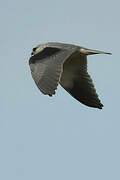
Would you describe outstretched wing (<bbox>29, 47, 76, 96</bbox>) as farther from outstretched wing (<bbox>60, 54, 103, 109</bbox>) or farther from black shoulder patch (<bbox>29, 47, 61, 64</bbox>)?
outstretched wing (<bbox>60, 54, 103, 109</bbox>)

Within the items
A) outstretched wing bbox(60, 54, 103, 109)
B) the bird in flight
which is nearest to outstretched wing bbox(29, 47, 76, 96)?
the bird in flight

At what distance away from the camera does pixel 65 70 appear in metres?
19.0

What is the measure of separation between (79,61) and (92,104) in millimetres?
906

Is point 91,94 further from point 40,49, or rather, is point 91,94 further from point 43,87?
point 43,87

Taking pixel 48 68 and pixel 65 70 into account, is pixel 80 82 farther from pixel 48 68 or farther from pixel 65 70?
pixel 48 68

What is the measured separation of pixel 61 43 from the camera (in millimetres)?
18047

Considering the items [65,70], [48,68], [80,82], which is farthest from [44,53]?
[65,70]

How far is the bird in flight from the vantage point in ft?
51.0

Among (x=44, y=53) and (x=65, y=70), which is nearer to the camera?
(x=44, y=53)

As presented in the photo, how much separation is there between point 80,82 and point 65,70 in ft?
1.58

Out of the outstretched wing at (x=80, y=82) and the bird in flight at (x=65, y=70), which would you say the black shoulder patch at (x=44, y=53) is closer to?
the bird in flight at (x=65, y=70)

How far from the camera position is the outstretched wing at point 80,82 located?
727 inches

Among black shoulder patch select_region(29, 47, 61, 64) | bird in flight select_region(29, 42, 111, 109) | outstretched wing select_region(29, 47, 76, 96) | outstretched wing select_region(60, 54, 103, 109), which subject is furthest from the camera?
outstretched wing select_region(60, 54, 103, 109)

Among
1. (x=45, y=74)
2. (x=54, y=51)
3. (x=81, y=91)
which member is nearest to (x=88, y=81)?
(x=81, y=91)
